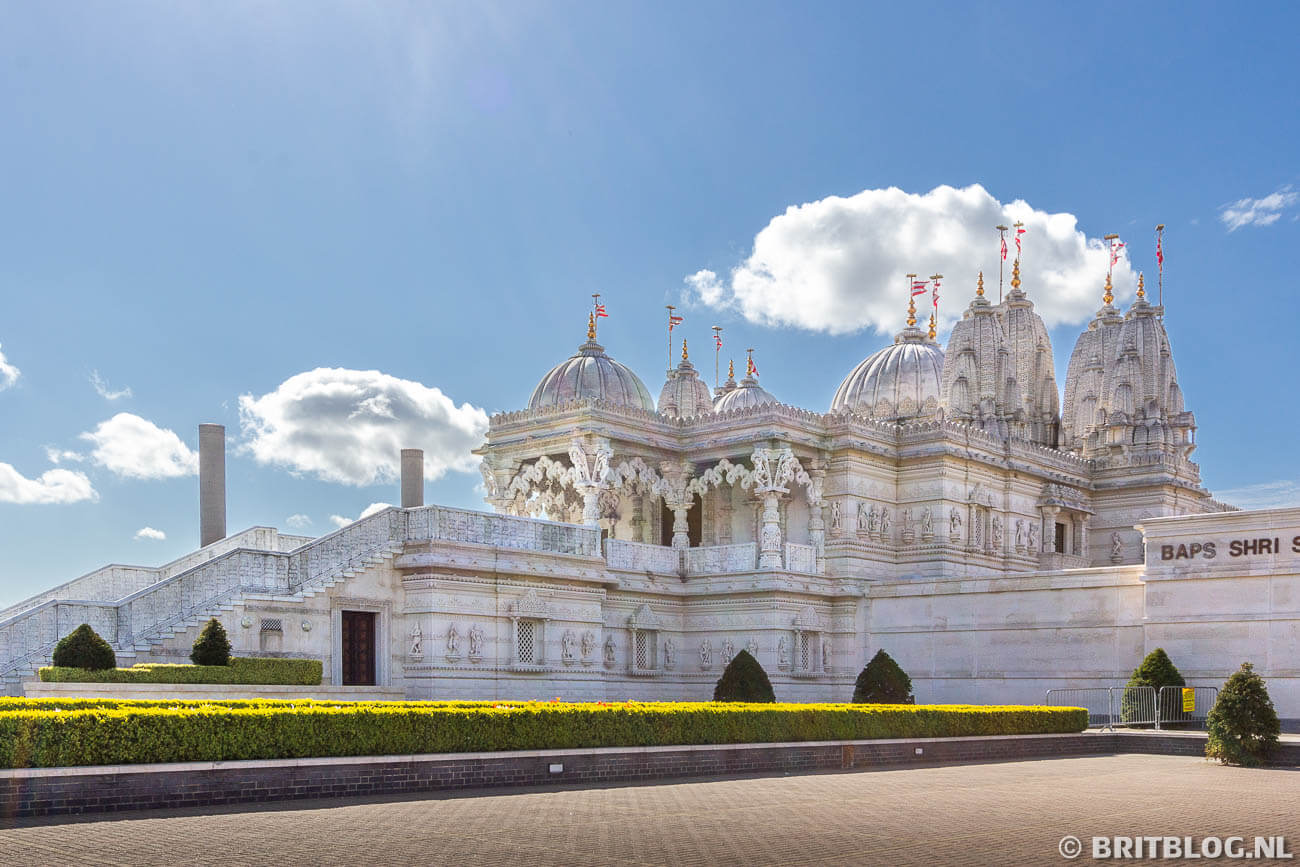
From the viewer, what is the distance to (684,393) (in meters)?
60.9

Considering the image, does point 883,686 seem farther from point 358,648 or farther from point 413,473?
point 413,473

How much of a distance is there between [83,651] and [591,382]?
986 inches

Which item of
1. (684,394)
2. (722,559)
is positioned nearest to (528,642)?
(722,559)

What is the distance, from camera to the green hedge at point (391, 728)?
56.4ft

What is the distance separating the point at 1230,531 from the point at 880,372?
69.4 ft

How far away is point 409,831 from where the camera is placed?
1559 centimetres

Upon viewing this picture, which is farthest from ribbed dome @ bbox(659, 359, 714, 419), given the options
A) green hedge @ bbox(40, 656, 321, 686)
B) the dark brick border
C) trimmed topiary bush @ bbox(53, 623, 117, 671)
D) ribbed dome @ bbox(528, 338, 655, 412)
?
trimmed topiary bush @ bbox(53, 623, 117, 671)

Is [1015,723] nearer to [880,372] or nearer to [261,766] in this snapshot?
[261,766]

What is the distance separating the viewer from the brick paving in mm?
14055

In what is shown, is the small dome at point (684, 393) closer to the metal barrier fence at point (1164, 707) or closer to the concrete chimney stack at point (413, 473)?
the concrete chimney stack at point (413, 473)

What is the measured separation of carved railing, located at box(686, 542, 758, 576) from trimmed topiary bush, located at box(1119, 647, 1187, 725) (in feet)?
39.5

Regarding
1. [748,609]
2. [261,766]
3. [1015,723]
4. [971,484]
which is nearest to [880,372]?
[971,484]

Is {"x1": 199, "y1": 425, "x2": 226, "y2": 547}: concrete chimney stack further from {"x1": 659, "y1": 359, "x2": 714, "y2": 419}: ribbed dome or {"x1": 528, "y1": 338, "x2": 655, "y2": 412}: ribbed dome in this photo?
{"x1": 659, "y1": 359, "x2": 714, "y2": 419}: ribbed dome

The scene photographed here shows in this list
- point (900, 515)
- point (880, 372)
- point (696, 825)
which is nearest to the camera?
point (696, 825)
